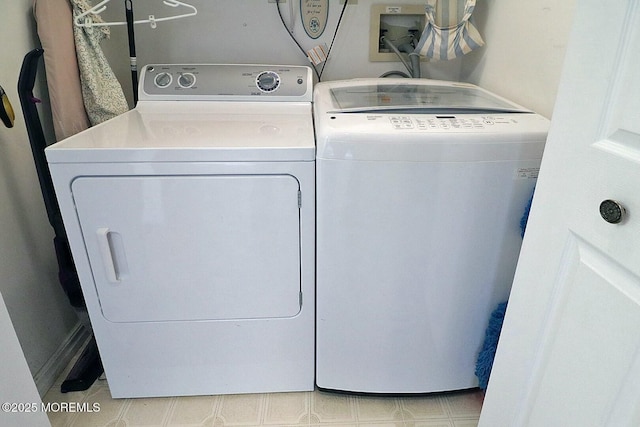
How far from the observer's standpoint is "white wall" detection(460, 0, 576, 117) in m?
1.22

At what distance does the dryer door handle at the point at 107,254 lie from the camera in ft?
3.76

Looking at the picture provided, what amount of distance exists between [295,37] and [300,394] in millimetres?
1528

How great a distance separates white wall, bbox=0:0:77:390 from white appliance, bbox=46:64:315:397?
30 cm

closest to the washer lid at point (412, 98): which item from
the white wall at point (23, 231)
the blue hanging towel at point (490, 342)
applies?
the blue hanging towel at point (490, 342)

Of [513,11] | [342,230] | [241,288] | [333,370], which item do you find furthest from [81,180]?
[513,11]

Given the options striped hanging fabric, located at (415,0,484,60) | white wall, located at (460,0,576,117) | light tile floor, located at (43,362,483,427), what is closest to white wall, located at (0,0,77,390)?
light tile floor, located at (43,362,483,427)

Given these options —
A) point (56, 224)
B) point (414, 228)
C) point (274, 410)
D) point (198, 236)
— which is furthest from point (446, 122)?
point (56, 224)

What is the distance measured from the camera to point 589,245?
2.28ft

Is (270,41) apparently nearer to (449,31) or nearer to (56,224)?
(449,31)

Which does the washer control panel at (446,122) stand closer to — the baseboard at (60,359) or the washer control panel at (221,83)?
the washer control panel at (221,83)

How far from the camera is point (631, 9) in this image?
0.59 meters

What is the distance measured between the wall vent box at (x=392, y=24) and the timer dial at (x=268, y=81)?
0.53 metres

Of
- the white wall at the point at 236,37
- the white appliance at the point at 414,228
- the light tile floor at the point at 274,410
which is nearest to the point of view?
the white appliance at the point at 414,228

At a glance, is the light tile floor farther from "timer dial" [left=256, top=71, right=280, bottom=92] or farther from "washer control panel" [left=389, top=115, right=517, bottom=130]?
"timer dial" [left=256, top=71, right=280, bottom=92]
